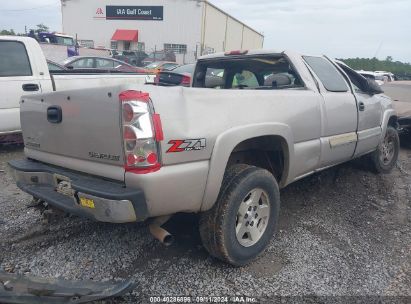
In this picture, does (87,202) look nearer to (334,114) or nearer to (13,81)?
(334,114)

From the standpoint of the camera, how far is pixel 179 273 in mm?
2922

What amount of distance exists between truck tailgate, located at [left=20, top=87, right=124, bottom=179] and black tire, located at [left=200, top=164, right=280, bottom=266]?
0.79m

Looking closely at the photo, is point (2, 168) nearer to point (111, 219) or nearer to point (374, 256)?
point (111, 219)

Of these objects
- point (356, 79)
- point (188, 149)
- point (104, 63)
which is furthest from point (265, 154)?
point (104, 63)

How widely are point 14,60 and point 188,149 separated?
4717 millimetres

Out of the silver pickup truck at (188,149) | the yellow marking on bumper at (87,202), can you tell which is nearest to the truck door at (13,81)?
the silver pickup truck at (188,149)

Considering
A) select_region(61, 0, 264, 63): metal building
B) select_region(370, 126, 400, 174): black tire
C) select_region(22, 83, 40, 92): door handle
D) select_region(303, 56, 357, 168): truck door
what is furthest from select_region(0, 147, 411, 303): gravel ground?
select_region(61, 0, 264, 63): metal building

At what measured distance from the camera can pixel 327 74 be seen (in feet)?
13.8

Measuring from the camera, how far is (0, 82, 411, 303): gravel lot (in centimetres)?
281

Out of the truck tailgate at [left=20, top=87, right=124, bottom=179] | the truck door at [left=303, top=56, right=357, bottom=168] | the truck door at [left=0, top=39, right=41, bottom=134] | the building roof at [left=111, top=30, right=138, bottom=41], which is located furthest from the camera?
the building roof at [left=111, top=30, right=138, bottom=41]

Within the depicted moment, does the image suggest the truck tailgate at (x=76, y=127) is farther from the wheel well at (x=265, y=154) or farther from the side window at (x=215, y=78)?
the side window at (x=215, y=78)

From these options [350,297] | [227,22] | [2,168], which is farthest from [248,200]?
[227,22]

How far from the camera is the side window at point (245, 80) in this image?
15.1ft

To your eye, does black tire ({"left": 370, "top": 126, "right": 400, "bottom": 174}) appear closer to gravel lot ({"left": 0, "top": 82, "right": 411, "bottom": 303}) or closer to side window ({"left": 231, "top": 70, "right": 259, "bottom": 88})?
gravel lot ({"left": 0, "top": 82, "right": 411, "bottom": 303})
